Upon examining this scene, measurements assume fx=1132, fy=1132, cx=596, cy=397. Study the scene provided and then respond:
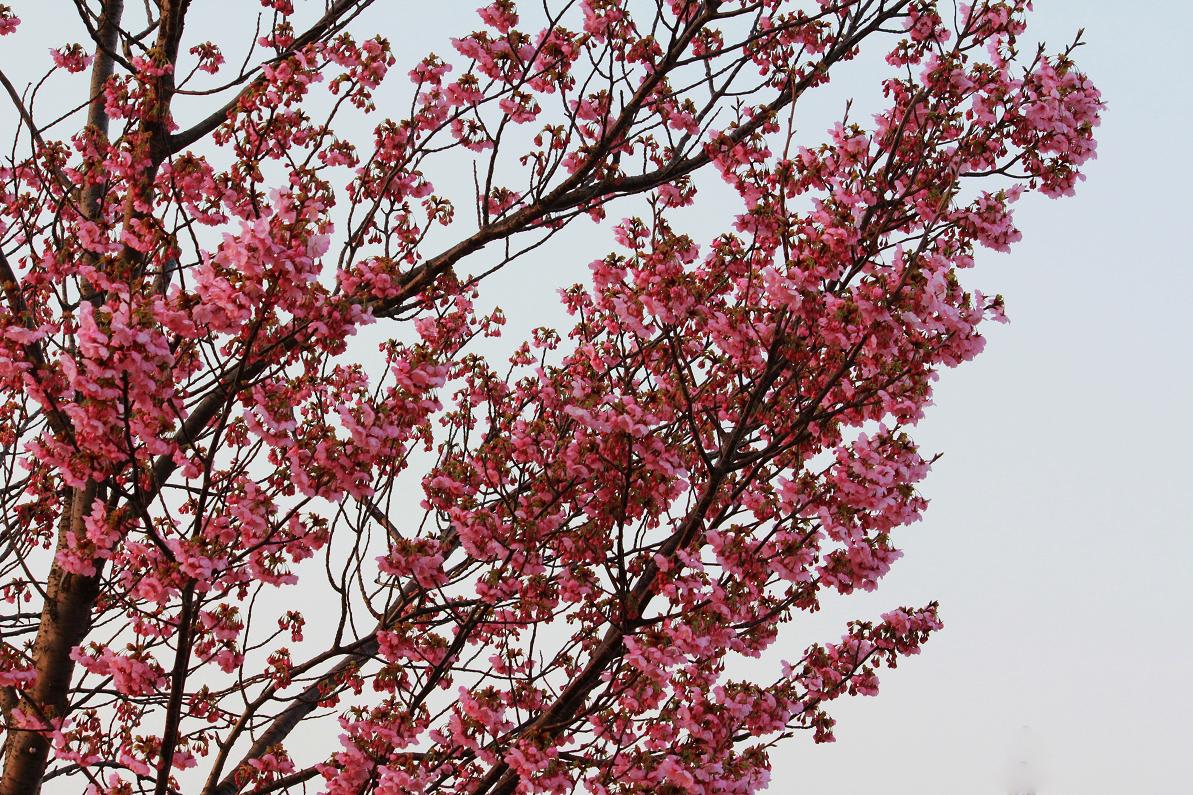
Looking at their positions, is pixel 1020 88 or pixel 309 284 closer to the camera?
pixel 309 284

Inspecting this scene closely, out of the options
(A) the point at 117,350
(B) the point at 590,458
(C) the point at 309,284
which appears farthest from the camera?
(B) the point at 590,458

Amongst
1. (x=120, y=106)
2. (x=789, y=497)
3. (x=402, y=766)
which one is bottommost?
(x=402, y=766)

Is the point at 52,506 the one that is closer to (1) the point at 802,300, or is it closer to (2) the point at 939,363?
(1) the point at 802,300

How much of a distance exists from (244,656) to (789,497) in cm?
283

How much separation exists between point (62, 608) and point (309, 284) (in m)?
2.81

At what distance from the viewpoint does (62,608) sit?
5.96 meters

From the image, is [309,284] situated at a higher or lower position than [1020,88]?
lower

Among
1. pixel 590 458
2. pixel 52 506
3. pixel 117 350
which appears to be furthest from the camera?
pixel 52 506

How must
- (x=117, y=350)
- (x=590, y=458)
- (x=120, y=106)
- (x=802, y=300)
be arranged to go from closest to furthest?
(x=117, y=350) < (x=802, y=300) < (x=590, y=458) < (x=120, y=106)

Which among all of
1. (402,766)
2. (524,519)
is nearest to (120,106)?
(524,519)

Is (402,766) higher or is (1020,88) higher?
(1020,88)

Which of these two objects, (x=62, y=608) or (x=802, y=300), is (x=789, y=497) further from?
(x=62, y=608)

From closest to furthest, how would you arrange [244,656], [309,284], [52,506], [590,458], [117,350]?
[117,350] < [309,284] < [590,458] < [244,656] < [52,506]

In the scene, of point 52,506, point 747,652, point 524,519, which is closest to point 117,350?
point 524,519
